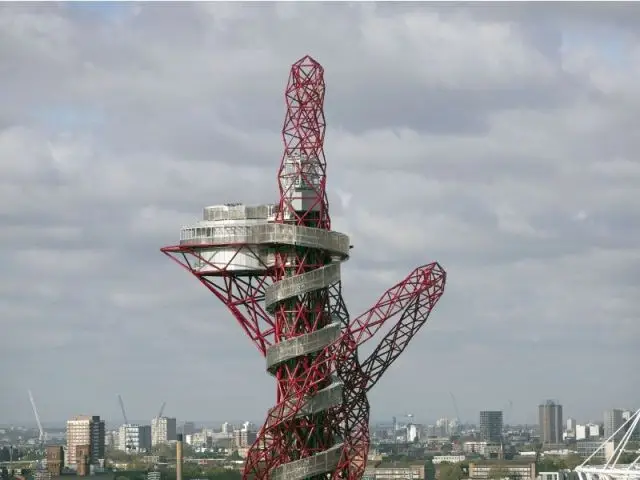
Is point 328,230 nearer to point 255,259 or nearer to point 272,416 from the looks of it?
point 255,259

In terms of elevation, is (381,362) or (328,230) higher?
(328,230)

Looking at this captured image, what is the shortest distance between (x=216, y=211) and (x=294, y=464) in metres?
13.8

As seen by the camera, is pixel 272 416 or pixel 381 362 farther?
pixel 381 362

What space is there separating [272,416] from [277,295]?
6.07 m

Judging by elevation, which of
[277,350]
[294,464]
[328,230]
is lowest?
[294,464]

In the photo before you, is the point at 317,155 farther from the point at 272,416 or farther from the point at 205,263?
the point at 272,416

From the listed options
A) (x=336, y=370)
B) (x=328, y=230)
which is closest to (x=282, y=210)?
(x=328, y=230)

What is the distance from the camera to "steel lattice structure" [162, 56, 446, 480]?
88.8 metres

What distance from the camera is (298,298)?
89.9m

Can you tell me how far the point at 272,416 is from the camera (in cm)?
8869

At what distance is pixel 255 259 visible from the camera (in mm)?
90688

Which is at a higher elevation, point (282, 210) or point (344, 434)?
point (282, 210)

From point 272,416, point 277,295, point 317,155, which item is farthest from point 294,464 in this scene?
point 317,155

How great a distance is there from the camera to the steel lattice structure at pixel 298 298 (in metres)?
88.8
